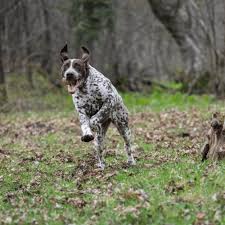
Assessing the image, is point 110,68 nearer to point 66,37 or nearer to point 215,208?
point 66,37

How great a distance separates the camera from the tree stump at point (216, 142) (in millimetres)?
11438

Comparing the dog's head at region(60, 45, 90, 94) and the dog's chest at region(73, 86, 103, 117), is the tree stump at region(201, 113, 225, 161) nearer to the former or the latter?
the dog's chest at region(73, 86, 103, 117)

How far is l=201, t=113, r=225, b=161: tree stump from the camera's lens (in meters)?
11.4

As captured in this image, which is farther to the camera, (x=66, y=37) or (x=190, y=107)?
(x=66, y=37)

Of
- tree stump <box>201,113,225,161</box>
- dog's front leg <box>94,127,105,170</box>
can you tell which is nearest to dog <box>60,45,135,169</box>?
dog's front leg <box>94,127,105,170</box>

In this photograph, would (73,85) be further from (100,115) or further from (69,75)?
(100,115)

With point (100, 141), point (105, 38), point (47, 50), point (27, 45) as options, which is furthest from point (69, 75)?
point (47, 50)

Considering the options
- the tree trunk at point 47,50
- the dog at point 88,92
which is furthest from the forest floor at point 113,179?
the tree trunk at point 47,50

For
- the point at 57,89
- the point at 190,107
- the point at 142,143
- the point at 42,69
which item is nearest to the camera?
the point at 142,143

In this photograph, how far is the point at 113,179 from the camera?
10.8 m

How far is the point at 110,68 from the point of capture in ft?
117

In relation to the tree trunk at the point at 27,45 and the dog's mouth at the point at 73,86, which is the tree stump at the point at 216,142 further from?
the tree trunk at the point at 27,45

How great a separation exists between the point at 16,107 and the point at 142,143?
12.9 metres

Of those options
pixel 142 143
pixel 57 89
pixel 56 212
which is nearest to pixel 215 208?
pixel 56 212
